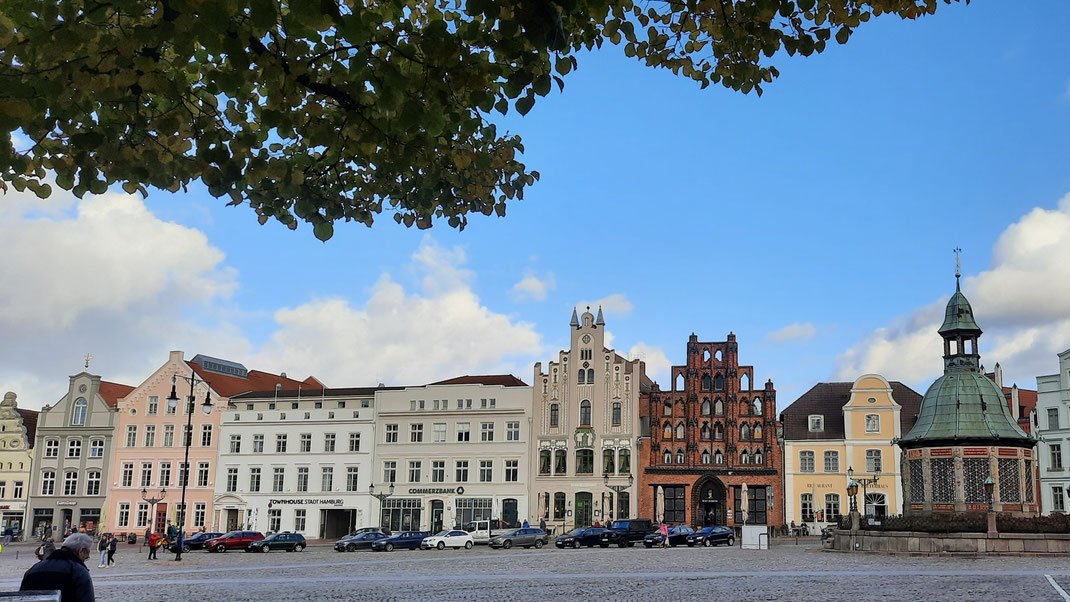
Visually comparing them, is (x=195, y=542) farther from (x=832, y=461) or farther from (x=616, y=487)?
(x=832, y=461)

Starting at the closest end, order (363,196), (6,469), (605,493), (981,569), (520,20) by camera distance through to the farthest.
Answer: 1. (520,20)
2. (363,196)
3. (981,569)
4. (605,493)
5. (6,469)

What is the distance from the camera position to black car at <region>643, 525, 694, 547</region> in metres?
50.6

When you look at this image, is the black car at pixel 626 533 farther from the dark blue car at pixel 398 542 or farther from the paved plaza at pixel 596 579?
the paved plaza at pixel 596 579

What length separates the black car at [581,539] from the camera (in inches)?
1991

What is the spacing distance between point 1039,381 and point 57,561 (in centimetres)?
6470

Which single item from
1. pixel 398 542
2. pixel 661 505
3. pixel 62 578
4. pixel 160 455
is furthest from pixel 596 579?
pixel 160 455

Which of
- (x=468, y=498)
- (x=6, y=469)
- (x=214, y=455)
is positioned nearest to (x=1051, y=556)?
(x=468, y=498)

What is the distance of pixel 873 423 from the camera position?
6675 cm

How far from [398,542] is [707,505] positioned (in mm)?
25726

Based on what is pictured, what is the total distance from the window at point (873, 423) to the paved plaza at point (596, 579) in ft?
107

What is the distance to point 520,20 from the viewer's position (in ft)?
16.9

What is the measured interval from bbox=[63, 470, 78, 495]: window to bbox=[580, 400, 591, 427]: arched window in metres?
35.8

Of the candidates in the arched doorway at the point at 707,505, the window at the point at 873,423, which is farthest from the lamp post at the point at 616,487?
the window at the point at 873,423

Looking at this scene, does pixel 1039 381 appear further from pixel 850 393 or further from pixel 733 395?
pixel 733 395
